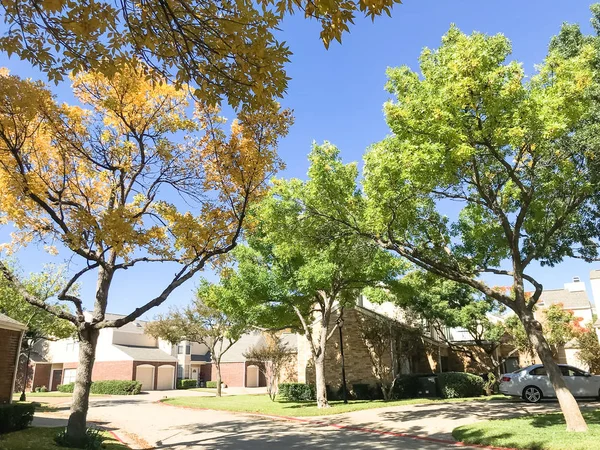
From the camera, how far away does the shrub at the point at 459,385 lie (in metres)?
22.9

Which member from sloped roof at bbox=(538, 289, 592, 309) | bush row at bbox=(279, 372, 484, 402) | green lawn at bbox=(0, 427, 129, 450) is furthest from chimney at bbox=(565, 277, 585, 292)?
Answer: green lawn at bbox=(0, 427, 129, 450)

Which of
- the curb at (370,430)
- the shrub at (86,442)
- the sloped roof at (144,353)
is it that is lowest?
the curb at (370,430)

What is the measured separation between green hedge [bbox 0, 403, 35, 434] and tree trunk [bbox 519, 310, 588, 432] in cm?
1393

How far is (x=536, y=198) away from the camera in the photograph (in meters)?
12.1

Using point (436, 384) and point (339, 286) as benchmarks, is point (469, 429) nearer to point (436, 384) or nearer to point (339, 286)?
point (339, 286)

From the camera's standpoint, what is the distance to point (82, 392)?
10000 millimetres

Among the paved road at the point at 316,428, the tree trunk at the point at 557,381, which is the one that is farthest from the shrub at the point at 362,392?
the tree trunk at the point at 557,381

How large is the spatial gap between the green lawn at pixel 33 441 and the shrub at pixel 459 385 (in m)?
17.1

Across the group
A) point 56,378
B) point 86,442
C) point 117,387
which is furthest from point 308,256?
Result: point 56,378

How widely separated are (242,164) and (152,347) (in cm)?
4808

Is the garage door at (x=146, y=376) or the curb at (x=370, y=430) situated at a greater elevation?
the garage door at (x=146, y=376)

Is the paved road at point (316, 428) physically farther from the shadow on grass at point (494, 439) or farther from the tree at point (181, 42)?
the tree at point (181, 42)

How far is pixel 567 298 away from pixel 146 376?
143 ft

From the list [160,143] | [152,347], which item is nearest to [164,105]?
[160,143]
